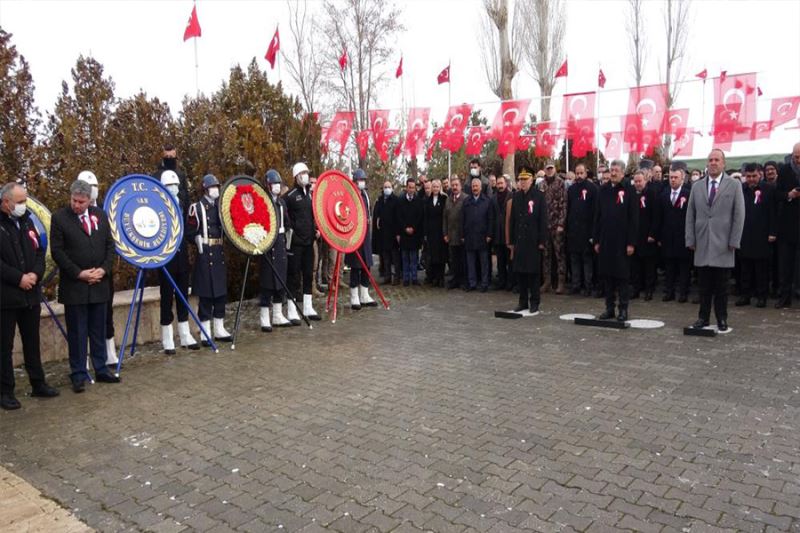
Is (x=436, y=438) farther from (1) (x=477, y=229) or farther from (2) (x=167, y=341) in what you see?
(1) (x=477, y=229)

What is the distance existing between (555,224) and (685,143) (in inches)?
291

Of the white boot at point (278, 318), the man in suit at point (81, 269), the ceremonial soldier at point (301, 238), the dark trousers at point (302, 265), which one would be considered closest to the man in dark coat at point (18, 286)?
the man in suit at point (81, 269)

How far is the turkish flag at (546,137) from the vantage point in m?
18.5

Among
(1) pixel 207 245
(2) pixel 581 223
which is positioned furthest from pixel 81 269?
(2) pixel 581 223

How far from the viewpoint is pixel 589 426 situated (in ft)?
15.5

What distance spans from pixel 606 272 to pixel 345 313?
13.8 ft

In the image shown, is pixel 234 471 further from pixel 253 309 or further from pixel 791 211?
pixel 791 211

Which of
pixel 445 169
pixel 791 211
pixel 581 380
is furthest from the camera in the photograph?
pixel 445 169

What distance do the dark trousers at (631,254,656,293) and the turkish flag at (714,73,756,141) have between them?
24.1 feet

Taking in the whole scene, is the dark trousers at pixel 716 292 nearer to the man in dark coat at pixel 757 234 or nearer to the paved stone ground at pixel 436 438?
the paved stone ground at pixel 436 438

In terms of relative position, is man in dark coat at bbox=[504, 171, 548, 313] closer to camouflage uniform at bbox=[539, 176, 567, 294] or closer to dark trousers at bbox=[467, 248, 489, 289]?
camouflage uniform at bbox=[539, 176, 567, 294]

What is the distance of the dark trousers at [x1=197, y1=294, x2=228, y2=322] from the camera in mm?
8227

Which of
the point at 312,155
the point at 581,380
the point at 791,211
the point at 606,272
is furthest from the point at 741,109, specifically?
the point at 581,380

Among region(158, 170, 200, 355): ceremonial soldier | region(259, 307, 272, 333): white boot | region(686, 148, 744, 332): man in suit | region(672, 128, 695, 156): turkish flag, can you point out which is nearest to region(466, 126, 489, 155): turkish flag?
region(672, 128, 695, 156): turkish flag
